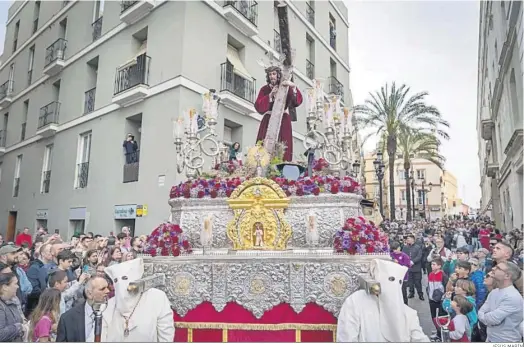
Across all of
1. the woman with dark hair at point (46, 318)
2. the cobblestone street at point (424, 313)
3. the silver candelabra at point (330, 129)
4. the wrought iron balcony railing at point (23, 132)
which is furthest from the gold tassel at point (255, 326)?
the wrought iron balcony railing at point (23, 132)

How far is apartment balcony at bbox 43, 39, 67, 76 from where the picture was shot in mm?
15448

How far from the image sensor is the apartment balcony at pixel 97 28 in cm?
1417

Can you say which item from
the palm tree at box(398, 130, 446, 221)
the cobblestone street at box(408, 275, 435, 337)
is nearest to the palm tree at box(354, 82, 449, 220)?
the palm tree at box(398, 130, 446, 221)

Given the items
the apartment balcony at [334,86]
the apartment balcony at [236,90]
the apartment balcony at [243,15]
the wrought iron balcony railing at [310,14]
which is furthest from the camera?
the apartment balcony at [334,86]

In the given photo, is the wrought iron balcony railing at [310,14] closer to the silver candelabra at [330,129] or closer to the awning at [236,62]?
the awning at [236,62]

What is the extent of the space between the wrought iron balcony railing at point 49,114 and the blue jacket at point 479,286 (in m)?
15.3

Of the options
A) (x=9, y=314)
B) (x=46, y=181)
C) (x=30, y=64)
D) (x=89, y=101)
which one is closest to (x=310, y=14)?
(x=89, y=101)

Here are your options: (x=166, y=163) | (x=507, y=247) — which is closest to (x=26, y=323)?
(x=507, y=247)

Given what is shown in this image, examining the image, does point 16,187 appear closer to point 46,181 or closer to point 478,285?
point 46,181

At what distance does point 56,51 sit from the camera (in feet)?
52.2

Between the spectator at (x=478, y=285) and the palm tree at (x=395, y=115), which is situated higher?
the palm tree at (x=395, y=115)

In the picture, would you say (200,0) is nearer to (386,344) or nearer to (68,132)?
(68,132)

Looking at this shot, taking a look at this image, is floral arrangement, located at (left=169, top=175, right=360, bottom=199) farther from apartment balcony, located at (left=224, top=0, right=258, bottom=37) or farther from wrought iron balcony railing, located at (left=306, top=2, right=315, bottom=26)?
wrought iron balcony railing, located at (left=306, top=2, right=315, bottom=26)

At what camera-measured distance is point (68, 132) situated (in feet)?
48.8
